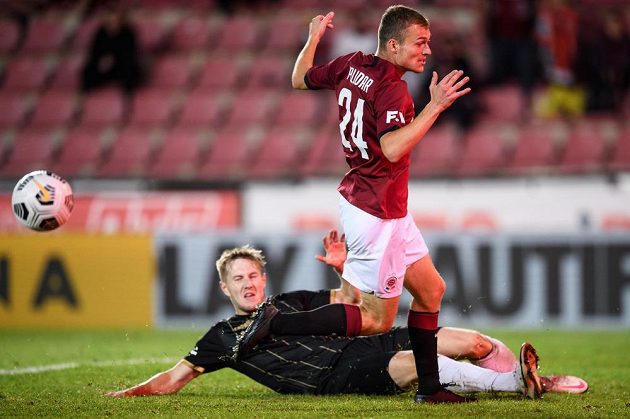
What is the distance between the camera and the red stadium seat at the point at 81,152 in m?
14.6

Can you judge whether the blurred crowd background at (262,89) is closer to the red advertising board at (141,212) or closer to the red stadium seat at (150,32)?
the red stadium seat at (150,32)

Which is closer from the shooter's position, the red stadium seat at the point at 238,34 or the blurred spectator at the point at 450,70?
the blurred spectator at the point at 450,70

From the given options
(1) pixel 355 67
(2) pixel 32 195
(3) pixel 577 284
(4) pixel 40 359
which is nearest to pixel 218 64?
(3) pixel 577 284

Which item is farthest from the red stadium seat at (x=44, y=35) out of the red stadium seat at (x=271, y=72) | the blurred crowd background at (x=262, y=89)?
the red stadium seat at (x=271, y=72)

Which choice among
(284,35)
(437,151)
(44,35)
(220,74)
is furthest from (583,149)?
(44,35)

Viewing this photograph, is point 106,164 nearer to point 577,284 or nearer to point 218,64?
point 218,64

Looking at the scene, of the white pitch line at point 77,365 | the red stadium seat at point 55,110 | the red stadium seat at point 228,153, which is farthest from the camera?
the red stadium seat at point 55,110

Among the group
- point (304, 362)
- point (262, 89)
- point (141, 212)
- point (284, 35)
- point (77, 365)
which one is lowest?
point (77, 365)

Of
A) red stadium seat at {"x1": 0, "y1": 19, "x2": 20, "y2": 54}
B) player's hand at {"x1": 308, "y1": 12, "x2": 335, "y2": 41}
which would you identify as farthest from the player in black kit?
red stadium seat at {"x1": 0, "y1": 19, "x2": 20, "y2": 54}

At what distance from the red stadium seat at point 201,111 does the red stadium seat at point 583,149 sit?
186 inches

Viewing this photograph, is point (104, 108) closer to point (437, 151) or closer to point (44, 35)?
point (44, 35)

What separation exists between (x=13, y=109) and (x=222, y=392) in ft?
32.6

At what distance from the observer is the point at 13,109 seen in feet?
51.5

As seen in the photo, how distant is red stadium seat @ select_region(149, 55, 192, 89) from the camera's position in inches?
623
